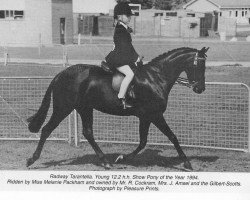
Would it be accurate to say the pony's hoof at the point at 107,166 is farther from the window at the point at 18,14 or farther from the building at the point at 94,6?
the building at the point at 94,6

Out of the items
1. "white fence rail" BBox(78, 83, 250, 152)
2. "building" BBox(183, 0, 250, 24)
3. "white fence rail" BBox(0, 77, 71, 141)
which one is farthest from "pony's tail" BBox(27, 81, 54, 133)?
"building" BBox(183, 0, 250, 24)

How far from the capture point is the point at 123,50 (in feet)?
19.0

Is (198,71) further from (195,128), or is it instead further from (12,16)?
(12,16)

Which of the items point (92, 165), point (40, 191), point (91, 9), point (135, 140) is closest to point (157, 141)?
point (135, 140)

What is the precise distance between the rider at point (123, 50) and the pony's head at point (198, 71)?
549mm

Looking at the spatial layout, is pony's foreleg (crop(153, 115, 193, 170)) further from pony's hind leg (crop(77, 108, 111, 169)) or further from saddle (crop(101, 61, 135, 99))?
pony's hind leg (crop(77, 108, 111, 169))

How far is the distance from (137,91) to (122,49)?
0.45m

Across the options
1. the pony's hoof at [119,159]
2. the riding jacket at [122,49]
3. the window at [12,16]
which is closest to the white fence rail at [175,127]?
the pony's hoof at [119,159]

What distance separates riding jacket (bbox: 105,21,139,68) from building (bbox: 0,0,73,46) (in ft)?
58.4

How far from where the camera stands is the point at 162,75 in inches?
232

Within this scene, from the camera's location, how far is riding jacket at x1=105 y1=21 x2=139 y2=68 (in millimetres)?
5742

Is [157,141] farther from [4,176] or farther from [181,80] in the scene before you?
[4,176]

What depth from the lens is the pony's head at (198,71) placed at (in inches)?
228

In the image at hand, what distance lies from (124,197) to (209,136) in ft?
7.18
